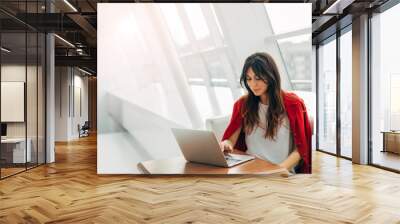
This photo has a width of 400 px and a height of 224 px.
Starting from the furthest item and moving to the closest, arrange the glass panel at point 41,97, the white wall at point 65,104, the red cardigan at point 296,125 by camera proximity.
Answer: the white wall at point 65,104 → the glass panel at point 41,97 → the red cardigan at point 296,125

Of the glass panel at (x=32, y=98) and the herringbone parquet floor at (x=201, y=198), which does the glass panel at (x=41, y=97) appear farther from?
the herringbone parquet floor at (x=201, y=198)

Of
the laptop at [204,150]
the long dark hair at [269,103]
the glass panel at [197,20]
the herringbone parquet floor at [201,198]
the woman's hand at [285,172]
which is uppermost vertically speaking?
the glass panel at [197,20]

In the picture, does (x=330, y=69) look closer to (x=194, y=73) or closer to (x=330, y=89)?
(x=330, y=89)

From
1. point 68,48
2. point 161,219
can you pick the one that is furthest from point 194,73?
point 68,48

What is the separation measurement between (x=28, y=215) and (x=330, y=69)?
7841 mm

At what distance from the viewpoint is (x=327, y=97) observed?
992 centimetres

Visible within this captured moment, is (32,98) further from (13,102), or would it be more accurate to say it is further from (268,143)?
(268,143)

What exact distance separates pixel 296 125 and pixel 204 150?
137 cm

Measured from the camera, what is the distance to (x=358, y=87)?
7707 millimetres

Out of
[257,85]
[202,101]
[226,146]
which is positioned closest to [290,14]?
[257,85]

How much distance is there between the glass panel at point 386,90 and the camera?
6719 millimetres

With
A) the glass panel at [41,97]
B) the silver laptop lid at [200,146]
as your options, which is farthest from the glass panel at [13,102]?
the silver laptop lid at [200,146]

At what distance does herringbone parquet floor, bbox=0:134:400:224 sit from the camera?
379 centimetres

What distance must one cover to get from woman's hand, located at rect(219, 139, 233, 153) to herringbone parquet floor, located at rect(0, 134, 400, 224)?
0.50 metres
